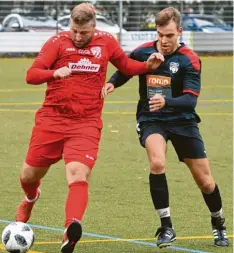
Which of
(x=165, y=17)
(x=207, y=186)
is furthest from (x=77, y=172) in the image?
(x=165, y=17)

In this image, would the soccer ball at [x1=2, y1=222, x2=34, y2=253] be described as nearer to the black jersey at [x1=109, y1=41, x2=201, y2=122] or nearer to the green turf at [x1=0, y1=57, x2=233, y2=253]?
the green turf at [x1=0, y1=57, x2=233, y2=253]

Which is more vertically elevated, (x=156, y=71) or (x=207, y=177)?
(x=156, y=71)

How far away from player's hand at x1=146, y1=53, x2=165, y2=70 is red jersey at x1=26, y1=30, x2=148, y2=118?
0.38 m

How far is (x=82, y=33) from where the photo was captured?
8242 millimetres

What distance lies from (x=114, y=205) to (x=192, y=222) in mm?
1136

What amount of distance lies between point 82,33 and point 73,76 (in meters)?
0.37

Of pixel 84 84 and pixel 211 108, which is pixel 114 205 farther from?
pixel 211 108

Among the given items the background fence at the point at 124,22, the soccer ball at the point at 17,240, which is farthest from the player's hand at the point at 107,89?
the background fence at the point at 124,22

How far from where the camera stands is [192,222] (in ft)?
32.1

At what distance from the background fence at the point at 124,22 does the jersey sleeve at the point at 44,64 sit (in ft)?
89.5

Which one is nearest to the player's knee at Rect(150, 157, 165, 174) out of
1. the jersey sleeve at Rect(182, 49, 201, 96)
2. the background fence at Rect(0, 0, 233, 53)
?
the jersey sleeve at Rect(182, 49, 201, 96)

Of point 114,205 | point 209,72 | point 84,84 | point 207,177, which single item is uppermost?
point 84,84

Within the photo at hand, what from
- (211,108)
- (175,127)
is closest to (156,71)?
(175,127)

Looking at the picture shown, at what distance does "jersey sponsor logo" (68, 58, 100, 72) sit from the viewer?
27.4 ft
